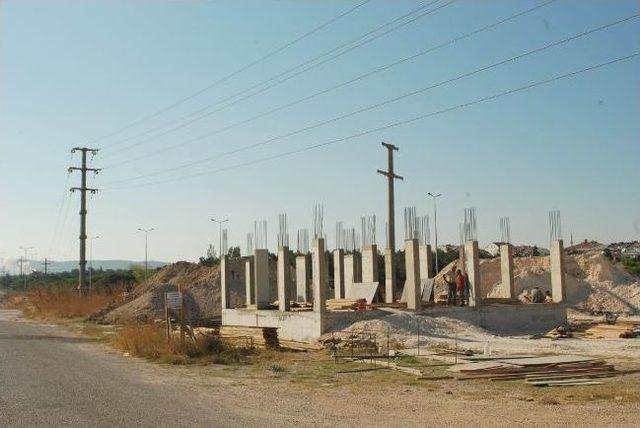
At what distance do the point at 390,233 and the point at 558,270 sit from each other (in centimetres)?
661

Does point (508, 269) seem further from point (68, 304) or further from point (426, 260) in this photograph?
point (68, 304)

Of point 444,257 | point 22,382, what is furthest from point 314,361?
point 444,257

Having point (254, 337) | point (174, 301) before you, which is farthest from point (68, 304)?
point (174, 301)

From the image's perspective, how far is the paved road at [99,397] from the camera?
9828 mm

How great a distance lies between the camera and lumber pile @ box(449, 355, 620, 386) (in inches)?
517

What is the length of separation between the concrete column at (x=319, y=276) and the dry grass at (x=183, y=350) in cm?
327

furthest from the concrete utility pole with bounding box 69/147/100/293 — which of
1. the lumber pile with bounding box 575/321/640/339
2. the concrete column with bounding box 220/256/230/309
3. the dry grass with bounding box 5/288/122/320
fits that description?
the lumber pile with bounding box 575/321/640/339

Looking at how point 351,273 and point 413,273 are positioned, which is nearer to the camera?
point 413,273

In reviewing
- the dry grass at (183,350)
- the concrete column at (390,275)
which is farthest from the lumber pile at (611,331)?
the dry grass at (183,350)

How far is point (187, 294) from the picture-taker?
43562mm

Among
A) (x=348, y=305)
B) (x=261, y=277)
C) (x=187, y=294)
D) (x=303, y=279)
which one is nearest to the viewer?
(x=348, y=305)

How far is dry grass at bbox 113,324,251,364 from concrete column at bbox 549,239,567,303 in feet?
43.2

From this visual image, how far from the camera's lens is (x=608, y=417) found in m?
9.80

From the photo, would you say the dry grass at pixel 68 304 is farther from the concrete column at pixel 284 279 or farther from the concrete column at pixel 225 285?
the concrete column at pixel 284 279
